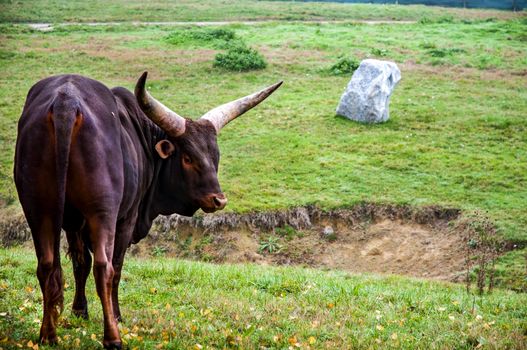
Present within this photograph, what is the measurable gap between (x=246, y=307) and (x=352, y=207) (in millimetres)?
7599

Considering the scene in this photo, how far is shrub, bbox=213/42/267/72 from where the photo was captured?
27172 mm

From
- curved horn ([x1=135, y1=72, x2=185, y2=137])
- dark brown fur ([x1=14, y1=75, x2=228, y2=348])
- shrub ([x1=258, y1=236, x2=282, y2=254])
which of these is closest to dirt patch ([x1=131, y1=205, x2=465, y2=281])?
shrub ([x1=258, y1=236, x2=282, y2=254])

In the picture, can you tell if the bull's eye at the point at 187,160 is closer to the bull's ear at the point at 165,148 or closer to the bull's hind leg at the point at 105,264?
the bull's ear at the point at 165,148

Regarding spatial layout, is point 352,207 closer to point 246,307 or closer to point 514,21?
point 246,307

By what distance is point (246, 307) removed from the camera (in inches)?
381

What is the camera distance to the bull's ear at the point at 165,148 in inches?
358

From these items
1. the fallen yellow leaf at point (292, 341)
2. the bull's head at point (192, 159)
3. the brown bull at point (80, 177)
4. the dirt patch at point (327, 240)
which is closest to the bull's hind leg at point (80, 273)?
the brown bull at point (80, 177)

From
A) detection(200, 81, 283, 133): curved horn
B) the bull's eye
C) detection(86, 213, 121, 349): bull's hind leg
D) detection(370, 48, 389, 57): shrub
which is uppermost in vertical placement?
detection(200, 81, 283, 133): curved horn

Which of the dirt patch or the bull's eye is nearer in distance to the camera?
the bull's eye

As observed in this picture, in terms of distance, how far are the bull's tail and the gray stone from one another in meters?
15.3

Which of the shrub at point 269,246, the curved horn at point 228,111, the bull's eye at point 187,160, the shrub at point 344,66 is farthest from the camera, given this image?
the shrub at point 344,66

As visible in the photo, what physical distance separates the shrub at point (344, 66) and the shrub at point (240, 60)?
8.07 feet

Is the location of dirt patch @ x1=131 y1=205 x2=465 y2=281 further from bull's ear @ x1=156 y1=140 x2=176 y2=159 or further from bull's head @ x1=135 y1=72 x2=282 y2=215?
bull's ear @ x1=156 y1=140 x2=176 y2=159

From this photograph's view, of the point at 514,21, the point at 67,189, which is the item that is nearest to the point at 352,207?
the point at 67,189
